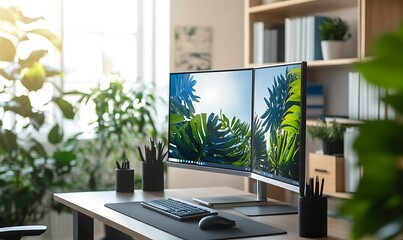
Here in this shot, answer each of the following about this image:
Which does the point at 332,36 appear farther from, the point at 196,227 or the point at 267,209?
the point at 196,227

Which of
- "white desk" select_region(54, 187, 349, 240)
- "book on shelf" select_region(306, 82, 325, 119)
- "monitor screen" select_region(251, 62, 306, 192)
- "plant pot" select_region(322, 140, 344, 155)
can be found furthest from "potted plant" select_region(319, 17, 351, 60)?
"monitor screen" select_region(251, 62, 306, 192)

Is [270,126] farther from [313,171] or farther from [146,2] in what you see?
[146,2]

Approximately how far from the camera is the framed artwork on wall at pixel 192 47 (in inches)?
190

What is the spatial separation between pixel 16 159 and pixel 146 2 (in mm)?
1668

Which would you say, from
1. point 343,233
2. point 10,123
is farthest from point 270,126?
point 10,123

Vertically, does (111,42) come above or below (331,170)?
above

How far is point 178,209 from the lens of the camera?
2.06m

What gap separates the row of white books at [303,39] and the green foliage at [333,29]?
0.28ft

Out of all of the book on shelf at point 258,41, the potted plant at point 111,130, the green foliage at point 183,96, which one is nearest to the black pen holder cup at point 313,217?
the green foliage at point 183,96

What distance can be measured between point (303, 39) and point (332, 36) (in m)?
0.23

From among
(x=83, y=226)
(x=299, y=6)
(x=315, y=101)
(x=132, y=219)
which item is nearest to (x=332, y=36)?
(x=299, y=6)

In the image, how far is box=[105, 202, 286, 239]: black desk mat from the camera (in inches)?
69.0

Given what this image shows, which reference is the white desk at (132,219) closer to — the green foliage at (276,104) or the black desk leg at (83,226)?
the black desk leg at (83,226)

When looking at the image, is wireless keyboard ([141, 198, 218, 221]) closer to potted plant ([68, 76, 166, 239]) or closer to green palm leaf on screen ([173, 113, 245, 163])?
green palm leaf on screen ([173, 113, 245, 163])
